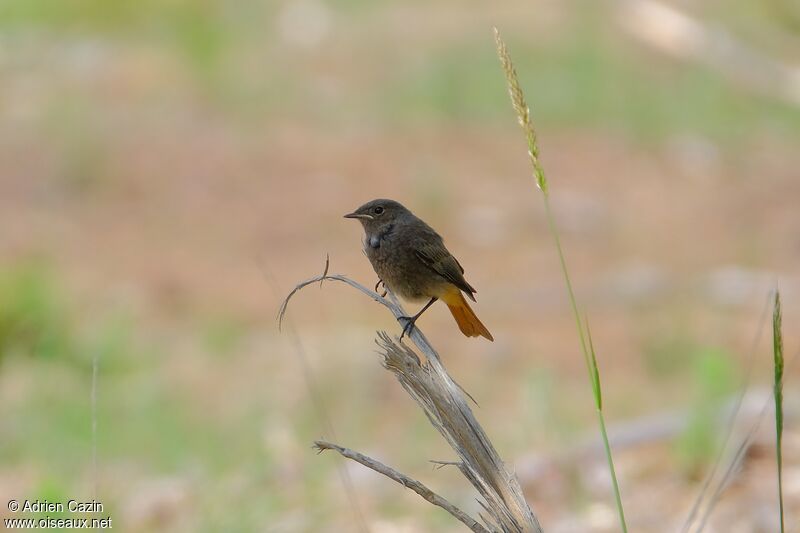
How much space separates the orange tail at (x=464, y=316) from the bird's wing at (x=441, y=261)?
0.09 meters

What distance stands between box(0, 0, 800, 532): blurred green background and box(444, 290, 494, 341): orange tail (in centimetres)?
110

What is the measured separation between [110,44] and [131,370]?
34.5ft

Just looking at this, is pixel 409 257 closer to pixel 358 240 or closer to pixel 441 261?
pixel 441 261

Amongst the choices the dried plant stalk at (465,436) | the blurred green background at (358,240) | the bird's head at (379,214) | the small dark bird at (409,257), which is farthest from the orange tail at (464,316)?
the blurred green background at (358,240)

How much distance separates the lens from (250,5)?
20.7m

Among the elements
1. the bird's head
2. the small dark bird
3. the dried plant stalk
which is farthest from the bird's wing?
the dried plant stalk

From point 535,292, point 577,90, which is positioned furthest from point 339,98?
point 535,292

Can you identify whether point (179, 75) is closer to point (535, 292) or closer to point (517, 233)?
point (517, 233)

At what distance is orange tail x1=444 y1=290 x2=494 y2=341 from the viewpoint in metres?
3.65

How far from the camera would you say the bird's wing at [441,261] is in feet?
12.5

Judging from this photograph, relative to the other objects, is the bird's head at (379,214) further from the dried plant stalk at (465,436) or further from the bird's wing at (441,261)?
the dried plant stalk at (465,436)

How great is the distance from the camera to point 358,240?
39.8 feet

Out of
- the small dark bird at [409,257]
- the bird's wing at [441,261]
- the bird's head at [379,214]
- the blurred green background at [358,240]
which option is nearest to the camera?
the bird's wing at [441,261]

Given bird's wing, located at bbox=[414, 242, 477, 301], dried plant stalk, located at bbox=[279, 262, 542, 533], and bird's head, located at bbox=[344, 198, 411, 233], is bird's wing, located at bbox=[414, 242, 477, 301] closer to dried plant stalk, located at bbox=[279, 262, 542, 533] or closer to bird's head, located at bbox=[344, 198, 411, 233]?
bird's head, located at bbox=[344, 198, 411, 233]
